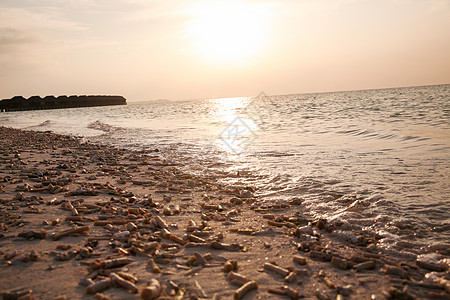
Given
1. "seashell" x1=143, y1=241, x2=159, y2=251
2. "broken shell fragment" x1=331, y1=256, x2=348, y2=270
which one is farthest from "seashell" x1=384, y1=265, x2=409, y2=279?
"seashell" x1=143, y1=241, x2=159, y2=251

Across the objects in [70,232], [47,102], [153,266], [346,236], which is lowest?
[346,236]

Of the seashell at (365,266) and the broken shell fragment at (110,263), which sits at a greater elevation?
the broken shell fragment at (110,263)

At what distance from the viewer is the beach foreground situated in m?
3.01

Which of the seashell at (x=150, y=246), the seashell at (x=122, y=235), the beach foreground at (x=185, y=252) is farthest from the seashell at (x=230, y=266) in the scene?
the seashell at (x=122, y=235)

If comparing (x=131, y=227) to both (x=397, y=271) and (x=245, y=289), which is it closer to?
(x=245, y=289)

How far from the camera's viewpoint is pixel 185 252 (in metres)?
3.89

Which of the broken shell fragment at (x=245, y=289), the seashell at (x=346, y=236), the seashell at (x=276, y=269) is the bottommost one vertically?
the seashell at (x=346, y=236)

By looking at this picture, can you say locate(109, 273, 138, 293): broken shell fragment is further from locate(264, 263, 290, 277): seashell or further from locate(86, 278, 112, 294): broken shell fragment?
locate(264, 263, 290, 277): seashell

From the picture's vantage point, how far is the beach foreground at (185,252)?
3010 millimetres

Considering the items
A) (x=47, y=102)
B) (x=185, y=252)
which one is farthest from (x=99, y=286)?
(x=47, y=102)

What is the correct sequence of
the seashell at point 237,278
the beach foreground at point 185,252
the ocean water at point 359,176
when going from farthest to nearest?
the ocean water at point 359,176, the seashell at point 237,278, the beach foreground at point 185,252

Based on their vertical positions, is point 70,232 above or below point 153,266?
above

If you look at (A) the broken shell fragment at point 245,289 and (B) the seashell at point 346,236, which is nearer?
(A) the broken shell fragment at point 245,289

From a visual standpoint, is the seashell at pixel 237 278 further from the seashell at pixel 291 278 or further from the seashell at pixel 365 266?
the seashell at pixel 365 266
